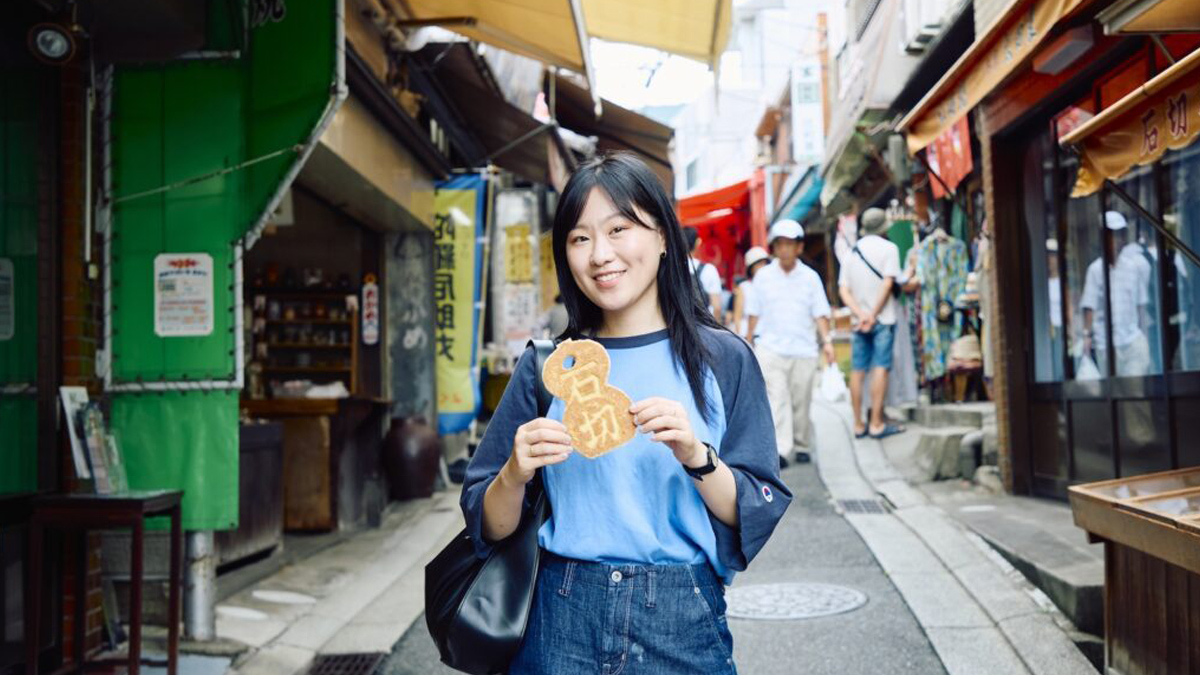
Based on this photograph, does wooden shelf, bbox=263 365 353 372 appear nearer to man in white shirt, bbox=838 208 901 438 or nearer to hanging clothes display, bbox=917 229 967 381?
man in white shirt, bbox=838 208 901 438

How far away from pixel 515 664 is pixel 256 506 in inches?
228

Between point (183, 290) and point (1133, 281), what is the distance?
5846 millimetres

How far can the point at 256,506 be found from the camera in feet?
24.9

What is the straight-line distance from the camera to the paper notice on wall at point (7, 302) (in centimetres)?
491

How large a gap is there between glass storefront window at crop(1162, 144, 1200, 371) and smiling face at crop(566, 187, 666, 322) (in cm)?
498

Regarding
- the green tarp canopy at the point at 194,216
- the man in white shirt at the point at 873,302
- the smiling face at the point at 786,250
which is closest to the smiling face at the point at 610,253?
the green tarp canopy at the point at 194,216

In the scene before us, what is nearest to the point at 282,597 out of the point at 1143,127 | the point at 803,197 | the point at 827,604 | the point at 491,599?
the point at 827,604

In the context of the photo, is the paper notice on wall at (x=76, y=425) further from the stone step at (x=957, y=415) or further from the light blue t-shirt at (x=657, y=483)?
the stone step at (x=957, y=415)

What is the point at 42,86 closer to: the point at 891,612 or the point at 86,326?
the point at 86,326

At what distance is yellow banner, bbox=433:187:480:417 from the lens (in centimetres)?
1058

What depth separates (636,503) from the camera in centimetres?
221

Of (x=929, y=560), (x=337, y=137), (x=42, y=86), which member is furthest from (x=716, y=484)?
(x=337, y=137)

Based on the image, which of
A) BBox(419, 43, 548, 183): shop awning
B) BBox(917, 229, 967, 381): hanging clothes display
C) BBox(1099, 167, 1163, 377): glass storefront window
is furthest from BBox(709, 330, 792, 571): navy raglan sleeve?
BBox(917, 229, 967, 381): hanging clothes display

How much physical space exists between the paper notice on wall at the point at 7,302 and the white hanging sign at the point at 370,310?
19.3ft
